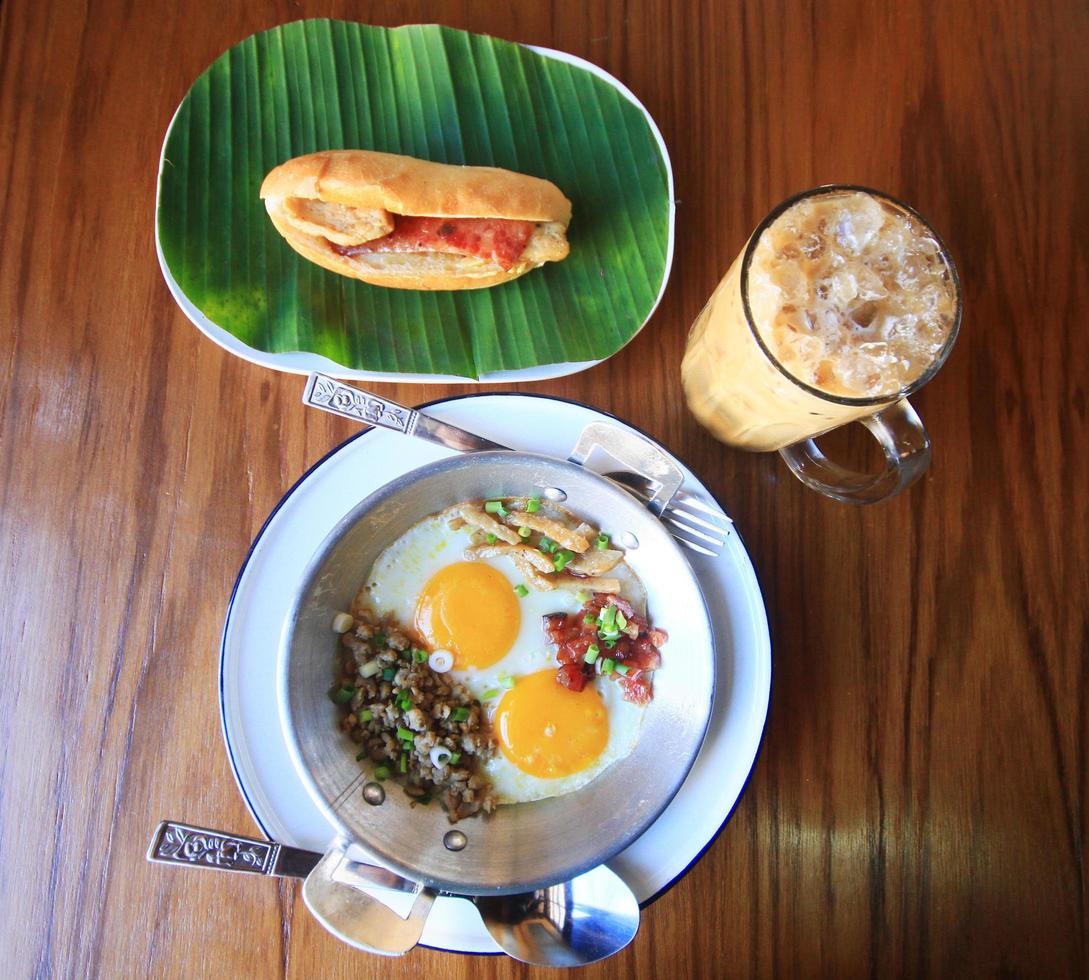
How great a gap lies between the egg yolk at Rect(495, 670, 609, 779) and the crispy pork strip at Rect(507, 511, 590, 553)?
29cm

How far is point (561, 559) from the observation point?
5.28 feet

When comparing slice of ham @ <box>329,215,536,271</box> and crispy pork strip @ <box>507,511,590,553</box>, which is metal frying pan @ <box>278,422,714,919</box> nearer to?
crispy pork strip @ <box>507,511,590,553</box>

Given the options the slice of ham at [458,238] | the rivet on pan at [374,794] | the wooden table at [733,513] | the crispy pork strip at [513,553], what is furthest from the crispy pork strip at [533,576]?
the slice of ham at [458,238]

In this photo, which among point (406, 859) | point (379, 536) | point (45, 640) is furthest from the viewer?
point (45, 640)

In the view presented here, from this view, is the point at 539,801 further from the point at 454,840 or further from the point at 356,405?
the point at 356,405

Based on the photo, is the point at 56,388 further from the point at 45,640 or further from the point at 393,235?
the point at 393,235

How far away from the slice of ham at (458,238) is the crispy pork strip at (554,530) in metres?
0.53

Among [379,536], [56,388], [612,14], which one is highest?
[612,14]

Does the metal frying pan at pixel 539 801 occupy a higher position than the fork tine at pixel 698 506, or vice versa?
the fork tine at pixel 698 506

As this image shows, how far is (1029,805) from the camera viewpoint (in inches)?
65.3

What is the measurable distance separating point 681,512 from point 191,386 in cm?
111

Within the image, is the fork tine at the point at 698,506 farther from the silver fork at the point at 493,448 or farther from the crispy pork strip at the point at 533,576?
the crispy pork strip at the point at 533,576

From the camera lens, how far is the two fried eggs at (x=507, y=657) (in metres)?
1.59

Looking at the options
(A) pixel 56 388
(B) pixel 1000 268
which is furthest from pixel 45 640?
(B) pixel 1000 268
